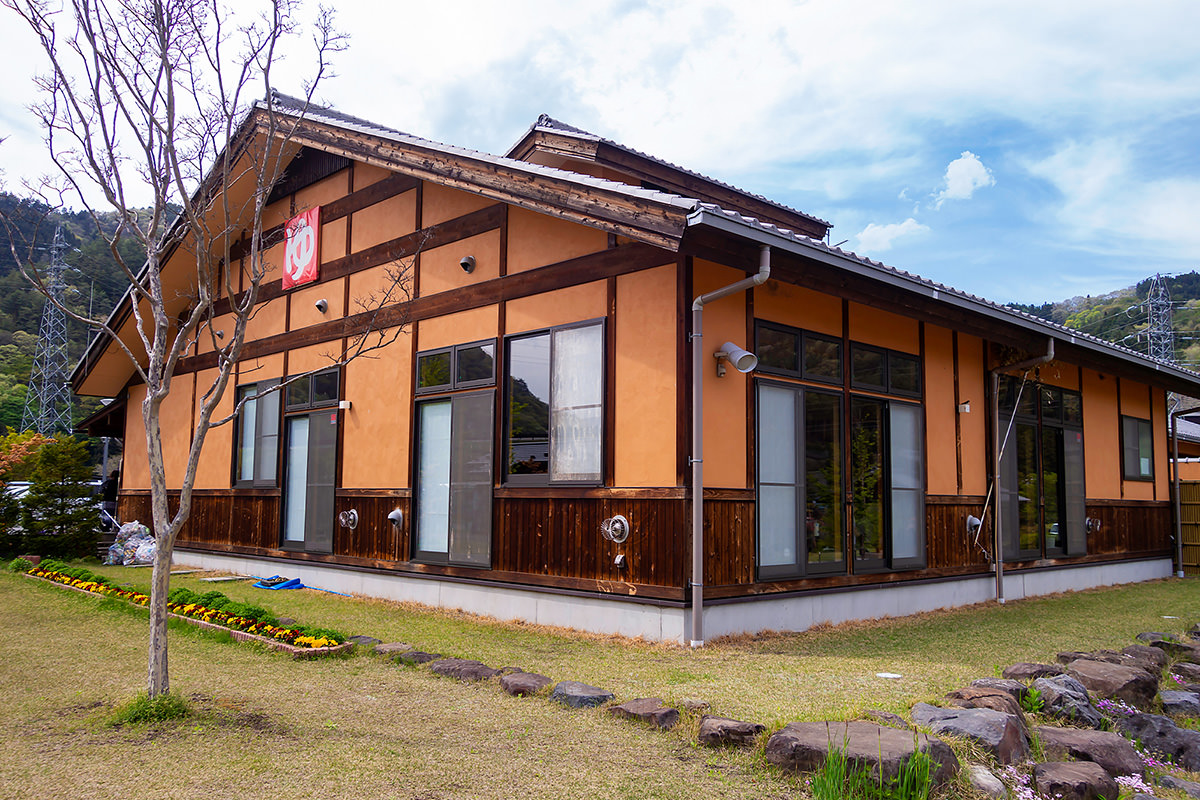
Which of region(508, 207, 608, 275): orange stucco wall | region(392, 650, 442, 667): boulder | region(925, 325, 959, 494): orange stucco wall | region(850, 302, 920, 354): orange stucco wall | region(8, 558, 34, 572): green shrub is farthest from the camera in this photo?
region(8, 558, 34, 572): green shrub

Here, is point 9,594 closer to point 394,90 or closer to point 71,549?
point 71,549

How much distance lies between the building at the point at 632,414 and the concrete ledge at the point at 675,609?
32 mm

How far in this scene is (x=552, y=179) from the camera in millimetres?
6727

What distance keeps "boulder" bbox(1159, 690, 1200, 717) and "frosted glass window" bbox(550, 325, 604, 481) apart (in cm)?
412

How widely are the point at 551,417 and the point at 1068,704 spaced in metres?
4.49

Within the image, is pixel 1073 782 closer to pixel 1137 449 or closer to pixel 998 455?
pixel 998 455

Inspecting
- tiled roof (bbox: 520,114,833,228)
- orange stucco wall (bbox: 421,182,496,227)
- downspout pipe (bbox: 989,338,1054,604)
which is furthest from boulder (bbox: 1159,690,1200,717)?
orange stucco wall (bbox: 421,182,496,227)

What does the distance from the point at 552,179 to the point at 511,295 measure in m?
1.69

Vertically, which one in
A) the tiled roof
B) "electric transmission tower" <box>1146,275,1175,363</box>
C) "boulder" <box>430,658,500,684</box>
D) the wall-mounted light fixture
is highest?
"electric transmission tower" <box>1146,275,1175,363</box>

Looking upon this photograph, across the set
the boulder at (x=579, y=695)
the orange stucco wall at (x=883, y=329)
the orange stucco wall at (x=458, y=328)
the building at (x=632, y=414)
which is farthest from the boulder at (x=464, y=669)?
the orange stucco wall at (x=883, y=329)

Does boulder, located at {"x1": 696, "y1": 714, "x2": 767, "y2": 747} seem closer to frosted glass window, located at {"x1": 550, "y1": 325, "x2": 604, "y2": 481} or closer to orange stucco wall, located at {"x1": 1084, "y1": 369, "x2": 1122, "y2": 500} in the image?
frosted glass window, located at {"x1": 550, "y1": 325, "x2": 604, "y2": 481}

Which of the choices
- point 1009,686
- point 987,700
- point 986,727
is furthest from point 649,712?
point 1009,686

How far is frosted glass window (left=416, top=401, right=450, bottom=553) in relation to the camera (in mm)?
8773

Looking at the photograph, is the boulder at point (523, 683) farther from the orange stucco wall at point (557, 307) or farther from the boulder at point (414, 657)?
the orange stucco wall at point (557, 307)
